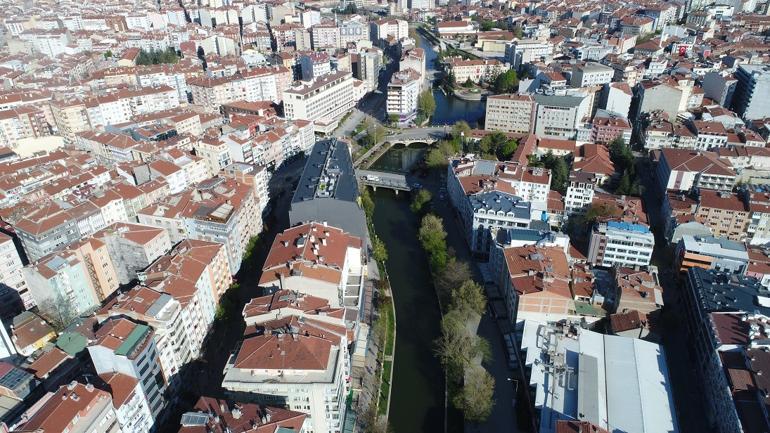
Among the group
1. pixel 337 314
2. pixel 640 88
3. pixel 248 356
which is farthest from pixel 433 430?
pixel 640 88

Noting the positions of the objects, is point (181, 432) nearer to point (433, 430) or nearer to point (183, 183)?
point (433, 430)

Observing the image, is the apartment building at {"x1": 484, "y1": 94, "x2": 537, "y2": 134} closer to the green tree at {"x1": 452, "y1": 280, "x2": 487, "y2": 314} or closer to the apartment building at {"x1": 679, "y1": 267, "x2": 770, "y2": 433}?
the apartment building at {"x1": 679, "y1": 267, "x2": 770, "y2": 433}

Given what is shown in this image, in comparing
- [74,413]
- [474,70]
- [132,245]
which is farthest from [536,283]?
[474,70]

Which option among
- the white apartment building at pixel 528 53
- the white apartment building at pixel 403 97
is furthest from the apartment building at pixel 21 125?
the white apartment building at pixel 528 53

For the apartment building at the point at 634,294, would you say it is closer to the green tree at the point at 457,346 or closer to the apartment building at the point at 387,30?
the green tree at the point at 457,346

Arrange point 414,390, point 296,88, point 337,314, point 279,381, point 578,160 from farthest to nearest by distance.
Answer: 1. point 296,88
2. point 578,160
3. point 414,390
4. point 337,314
5. point 279,381

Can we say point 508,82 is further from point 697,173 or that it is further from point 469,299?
point 469,299
